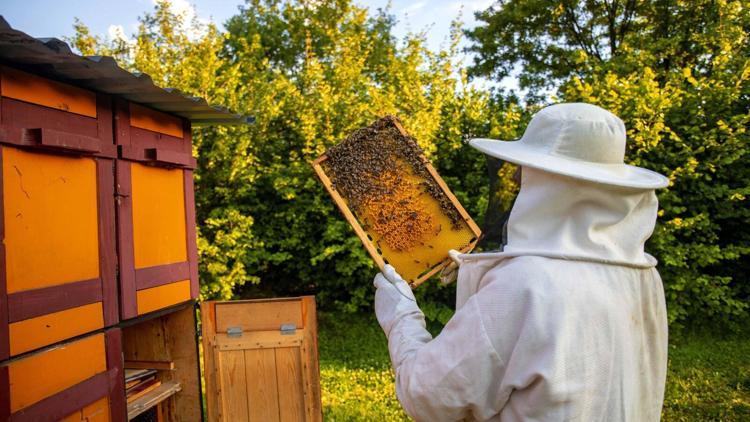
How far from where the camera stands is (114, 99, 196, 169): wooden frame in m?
2.83

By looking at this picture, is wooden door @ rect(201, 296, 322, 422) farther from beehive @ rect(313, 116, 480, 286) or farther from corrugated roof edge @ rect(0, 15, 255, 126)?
corrugated roof edge @ rect(0, 15, 255, 126)

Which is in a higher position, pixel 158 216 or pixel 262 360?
pixel 158 216

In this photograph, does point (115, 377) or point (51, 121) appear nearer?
point (51, 121)

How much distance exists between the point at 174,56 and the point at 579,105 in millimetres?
6725

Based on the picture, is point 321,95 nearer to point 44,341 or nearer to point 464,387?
point 44,341

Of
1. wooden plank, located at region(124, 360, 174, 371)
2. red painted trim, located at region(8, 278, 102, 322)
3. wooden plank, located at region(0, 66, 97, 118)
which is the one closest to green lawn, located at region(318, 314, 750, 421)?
wooden plank, located at region(124, 360, 174, 371)

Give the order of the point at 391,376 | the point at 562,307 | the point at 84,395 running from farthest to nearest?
the point at 391,376, the point at 84,395, the point at 562,307

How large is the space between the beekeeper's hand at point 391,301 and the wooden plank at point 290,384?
4.22 ft

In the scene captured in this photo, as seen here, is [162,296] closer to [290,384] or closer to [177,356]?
[177,356]

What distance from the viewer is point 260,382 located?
3355 mm

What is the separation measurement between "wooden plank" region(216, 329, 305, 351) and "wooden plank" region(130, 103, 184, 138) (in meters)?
1.32

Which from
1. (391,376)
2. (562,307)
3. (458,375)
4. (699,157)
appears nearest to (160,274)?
(458,375)

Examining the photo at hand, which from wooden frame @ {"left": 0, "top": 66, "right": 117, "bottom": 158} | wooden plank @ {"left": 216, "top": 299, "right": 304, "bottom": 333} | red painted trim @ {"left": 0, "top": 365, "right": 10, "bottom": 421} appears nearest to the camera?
red painted trim @ {"left": 0, "top": 365, "right": 10, "bottom": 421}

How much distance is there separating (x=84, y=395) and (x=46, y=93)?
1.39m
